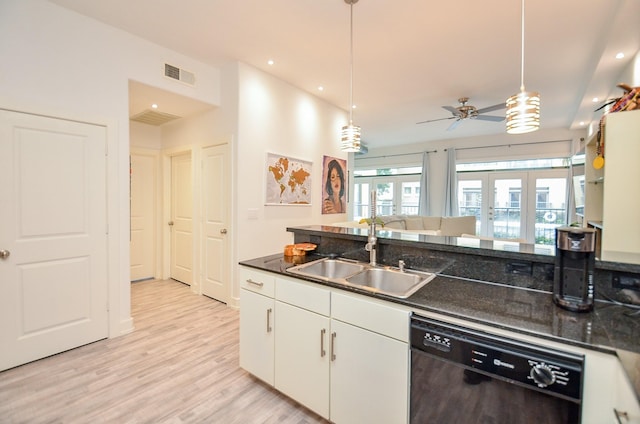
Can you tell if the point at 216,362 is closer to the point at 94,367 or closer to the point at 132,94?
the point at 94,367

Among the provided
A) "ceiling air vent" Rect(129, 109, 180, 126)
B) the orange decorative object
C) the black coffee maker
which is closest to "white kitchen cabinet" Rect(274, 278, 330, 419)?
the orange decorative object

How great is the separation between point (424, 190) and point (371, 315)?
21.1 feet

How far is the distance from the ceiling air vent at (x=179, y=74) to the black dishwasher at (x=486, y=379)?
11.2 ft

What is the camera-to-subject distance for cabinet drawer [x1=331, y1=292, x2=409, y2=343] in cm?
131

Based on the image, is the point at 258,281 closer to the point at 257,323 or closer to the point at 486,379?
the point at 257,323

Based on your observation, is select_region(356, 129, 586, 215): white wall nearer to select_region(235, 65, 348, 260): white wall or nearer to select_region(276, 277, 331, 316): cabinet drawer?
select_region(235, 65, 348, 260): white wall

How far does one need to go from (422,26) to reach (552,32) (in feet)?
4.13

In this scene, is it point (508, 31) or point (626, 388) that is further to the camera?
point (508, 31)

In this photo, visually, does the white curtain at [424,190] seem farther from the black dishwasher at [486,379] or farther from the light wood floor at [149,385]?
the black dishwasher at [486,379]

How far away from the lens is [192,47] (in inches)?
121

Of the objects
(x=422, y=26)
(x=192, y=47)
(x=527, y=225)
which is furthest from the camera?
(x=527, y=225)

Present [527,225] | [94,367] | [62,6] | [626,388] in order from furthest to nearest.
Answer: [527,225]
[62,6]
[94,367]
[626,388]

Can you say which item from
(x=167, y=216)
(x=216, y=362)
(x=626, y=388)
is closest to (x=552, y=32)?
(x=626, y=388)

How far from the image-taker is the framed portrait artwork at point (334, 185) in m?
4.67
